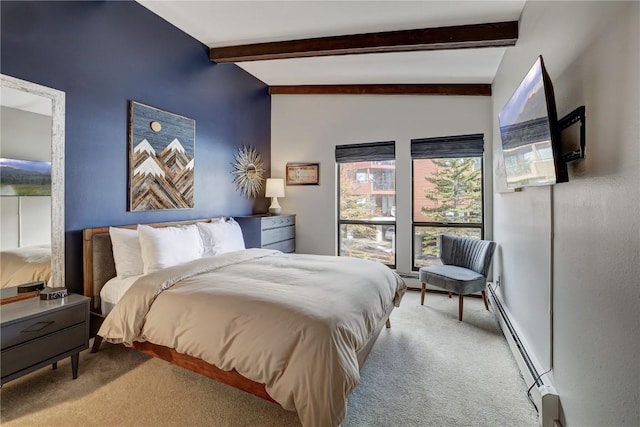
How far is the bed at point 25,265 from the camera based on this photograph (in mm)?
2178

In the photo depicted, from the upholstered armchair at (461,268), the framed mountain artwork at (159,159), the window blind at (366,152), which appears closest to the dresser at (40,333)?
the framed mountain artwork at (159,159)

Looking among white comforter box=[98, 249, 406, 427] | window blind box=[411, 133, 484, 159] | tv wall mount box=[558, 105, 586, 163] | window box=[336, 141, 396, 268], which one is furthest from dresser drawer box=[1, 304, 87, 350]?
window blind box=[411, 133, 484, 159]

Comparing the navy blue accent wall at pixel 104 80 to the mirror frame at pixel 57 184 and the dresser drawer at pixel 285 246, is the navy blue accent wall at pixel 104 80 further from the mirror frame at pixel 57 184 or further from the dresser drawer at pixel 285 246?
the dresser drawer at pixel 285 246

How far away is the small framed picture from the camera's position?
503 cm

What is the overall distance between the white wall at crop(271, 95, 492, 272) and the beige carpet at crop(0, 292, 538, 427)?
2203 millimetres

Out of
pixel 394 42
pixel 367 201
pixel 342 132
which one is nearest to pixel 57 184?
pixel 394 42

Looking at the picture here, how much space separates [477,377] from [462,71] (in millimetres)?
3326

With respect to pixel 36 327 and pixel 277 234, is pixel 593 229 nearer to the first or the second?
pixel 36 327

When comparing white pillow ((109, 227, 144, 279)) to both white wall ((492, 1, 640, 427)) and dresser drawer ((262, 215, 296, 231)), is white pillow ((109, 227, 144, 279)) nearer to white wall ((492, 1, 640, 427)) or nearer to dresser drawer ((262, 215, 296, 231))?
dresser drawer ((262, 215, 296, 231))

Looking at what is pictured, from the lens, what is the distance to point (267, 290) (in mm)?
2055

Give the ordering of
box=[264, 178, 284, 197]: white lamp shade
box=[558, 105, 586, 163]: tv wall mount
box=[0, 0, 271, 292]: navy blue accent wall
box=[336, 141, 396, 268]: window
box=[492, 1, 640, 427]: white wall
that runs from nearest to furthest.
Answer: box=[492, 1, 640, 427]: white wall, box=[558, 105, 586, 163]: tv wall mount, box=[0, 0, 271, 292]: navy blue accent wall, box=[336, 141, 396, 268]: window, box=[264, 178, 284, 197]: white lamp shade

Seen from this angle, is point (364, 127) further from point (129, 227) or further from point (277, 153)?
point (129, 227)

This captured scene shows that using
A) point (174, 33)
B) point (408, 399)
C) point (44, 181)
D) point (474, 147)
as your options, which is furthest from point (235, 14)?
point (408, 399)

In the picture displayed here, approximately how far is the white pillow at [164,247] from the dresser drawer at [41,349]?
63 cm
